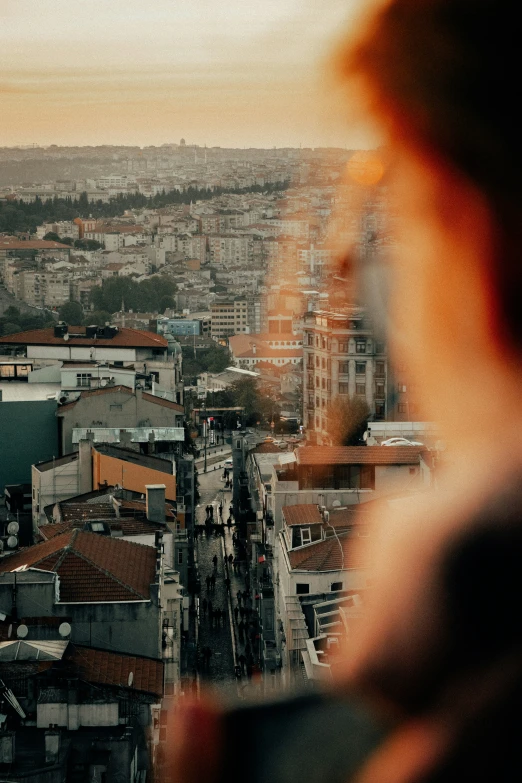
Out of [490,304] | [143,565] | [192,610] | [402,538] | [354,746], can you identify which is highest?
[490,304]

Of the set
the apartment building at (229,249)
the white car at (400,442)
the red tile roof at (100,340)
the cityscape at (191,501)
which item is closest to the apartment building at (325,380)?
the cityscape at (191,501)

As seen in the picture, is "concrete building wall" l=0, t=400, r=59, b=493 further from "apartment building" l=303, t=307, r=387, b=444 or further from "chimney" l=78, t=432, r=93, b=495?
"apartment building" l=303, t=307, r=387, b=444

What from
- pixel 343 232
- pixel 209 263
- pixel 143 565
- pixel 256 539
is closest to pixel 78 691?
pixel 143 565

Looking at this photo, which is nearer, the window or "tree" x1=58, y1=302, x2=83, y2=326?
the window

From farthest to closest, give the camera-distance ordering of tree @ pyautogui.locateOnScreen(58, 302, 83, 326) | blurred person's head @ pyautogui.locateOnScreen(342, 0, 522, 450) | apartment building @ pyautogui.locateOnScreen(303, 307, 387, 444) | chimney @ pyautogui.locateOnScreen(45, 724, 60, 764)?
tree @ pyautogui.locateOnScreen(58, 302, 83, 326) < apartment building @ pyautogui.locateOnScreen(303, 307, 387, 444) < chimney @ pyautogui.locateOnScreen(45, 724, 60, 764) < blurred person's head @ pyautogui.locateOnScreen(342, 0, 522, 450)

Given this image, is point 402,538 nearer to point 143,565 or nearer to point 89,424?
point 143,565

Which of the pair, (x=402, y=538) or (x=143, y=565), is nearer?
(x=402, y=538)

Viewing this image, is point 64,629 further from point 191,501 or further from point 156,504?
point 191,501

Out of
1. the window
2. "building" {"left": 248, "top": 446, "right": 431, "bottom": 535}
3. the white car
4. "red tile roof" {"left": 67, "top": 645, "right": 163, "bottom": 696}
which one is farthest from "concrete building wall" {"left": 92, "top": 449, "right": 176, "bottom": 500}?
"red tile roof" {"left": 67, "top": 645, "right": 163, "bottom": 696}
